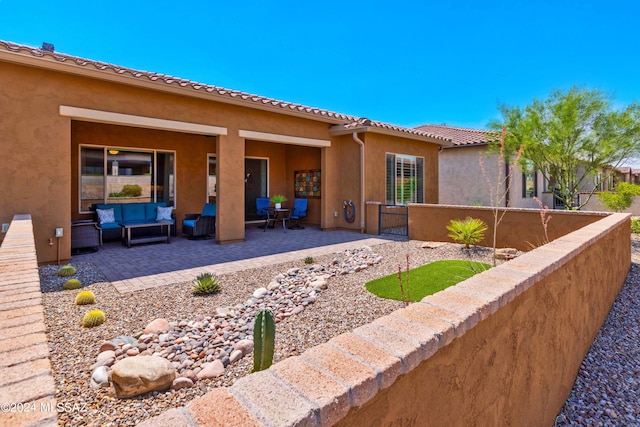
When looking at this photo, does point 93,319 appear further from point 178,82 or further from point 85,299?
point 178,82

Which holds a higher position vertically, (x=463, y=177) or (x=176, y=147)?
(x=176, y=147)

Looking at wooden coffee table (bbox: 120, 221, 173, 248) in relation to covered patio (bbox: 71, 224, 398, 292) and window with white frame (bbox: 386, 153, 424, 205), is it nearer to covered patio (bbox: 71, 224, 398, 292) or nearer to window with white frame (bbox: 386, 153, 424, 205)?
covered patio (bbox: 71, 224, 398, 292)

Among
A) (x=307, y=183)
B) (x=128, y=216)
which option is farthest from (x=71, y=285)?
(x=307, y=183)

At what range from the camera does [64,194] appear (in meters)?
7.19

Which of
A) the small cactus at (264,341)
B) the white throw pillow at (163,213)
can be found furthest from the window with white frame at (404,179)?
the small cactus at (264,341)

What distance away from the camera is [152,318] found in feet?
14.6

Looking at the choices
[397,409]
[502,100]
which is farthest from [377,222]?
[397,409]

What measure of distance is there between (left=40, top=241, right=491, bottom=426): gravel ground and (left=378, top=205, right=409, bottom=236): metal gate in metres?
4.31

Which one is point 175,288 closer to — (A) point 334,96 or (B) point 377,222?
(B) point 377,222

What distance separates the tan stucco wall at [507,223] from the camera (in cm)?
837

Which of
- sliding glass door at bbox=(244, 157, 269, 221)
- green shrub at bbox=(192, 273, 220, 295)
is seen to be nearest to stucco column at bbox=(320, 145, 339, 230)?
sliding glass door at bbox=(244, 157, 269, 221)

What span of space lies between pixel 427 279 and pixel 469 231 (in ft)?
11.0

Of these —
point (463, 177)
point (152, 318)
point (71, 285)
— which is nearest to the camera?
point (152, 318)

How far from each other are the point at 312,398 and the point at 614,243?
6.61 metres
